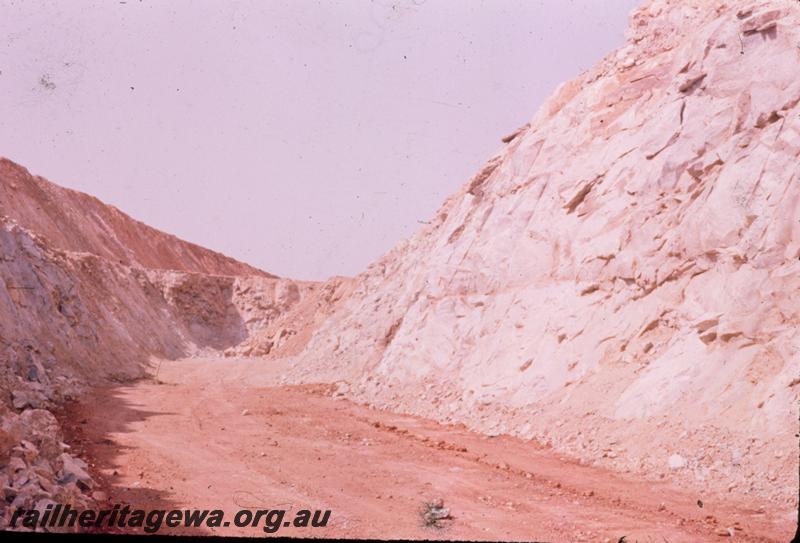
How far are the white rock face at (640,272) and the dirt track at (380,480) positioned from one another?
42.8 inches

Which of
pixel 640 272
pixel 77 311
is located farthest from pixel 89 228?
pixel 640 272

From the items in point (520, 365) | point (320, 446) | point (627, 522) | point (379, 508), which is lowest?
point (320, 446)

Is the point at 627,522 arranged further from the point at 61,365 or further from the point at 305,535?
the point at 61,365

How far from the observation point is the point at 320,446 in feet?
38.3

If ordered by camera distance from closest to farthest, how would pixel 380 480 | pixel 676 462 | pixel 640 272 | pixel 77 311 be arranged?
pixel 380 480
pixel 676 462
pixel 640 272
pixel 77 311

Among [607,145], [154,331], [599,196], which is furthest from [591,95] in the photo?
[154,331]

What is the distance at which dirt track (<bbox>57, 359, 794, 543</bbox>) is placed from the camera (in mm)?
7094

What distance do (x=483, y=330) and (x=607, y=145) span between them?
612 centimetres

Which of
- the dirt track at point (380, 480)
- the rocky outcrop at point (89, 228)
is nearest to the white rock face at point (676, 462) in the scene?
the dirt track at point (380, 480)

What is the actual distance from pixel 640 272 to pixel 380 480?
735 centimetres

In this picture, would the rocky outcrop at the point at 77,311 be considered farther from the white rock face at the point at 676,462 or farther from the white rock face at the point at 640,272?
the white rock face at the point at 640,272

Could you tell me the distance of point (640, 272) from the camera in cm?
1298

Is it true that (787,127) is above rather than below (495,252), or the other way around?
above

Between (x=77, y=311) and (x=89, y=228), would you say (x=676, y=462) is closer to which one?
(x=77, y=311)
